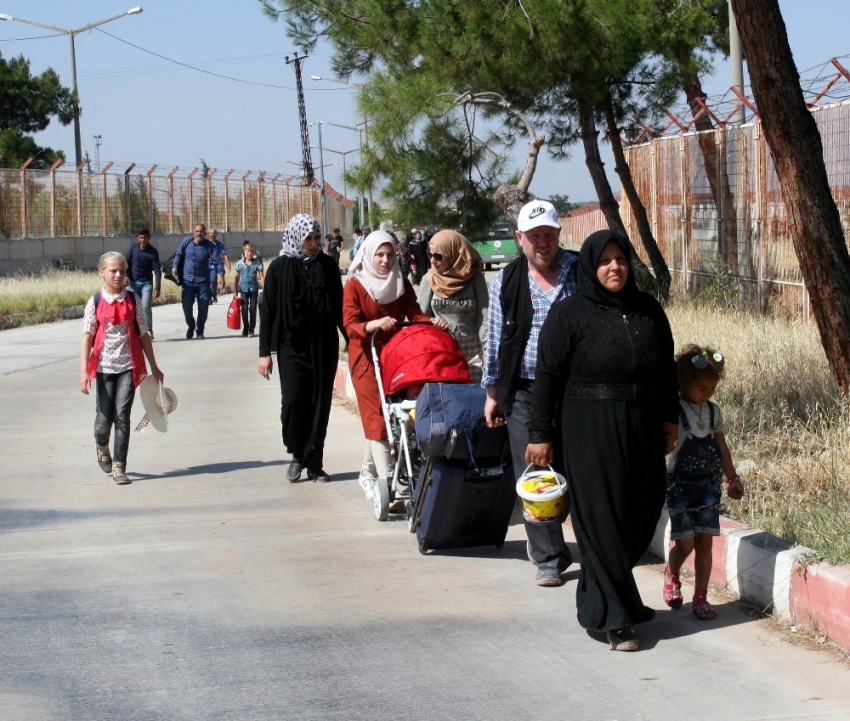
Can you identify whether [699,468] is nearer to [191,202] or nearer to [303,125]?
[191,202]

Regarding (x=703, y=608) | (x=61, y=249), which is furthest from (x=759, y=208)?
(x=61, y=249)

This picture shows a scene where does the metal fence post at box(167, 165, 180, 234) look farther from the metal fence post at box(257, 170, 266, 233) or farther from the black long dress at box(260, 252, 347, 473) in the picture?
the black long dress at box(260, 252, 347, 473)

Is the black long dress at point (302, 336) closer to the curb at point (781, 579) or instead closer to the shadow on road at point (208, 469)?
the shadow on road at point (208, 469)

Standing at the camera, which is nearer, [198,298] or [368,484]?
[368,484]

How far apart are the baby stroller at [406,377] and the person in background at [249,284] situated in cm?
1303

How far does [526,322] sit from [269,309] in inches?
126

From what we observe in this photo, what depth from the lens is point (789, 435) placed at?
7.83m

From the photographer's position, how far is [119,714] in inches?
175

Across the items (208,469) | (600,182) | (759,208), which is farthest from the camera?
(600,182)

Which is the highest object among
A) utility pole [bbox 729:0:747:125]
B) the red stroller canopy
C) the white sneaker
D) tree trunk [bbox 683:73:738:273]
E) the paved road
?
utility pole [bbox 729:0:747:125]

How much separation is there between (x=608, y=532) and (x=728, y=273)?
1177 centimetres

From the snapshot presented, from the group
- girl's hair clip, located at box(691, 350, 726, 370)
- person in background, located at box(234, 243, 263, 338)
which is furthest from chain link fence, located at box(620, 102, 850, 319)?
girl's hair clip, located at box(691, 350, 726, 370)

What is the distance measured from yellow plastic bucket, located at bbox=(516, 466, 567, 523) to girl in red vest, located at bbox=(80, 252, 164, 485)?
4334 millimetres

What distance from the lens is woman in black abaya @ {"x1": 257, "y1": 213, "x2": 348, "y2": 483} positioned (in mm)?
8609
